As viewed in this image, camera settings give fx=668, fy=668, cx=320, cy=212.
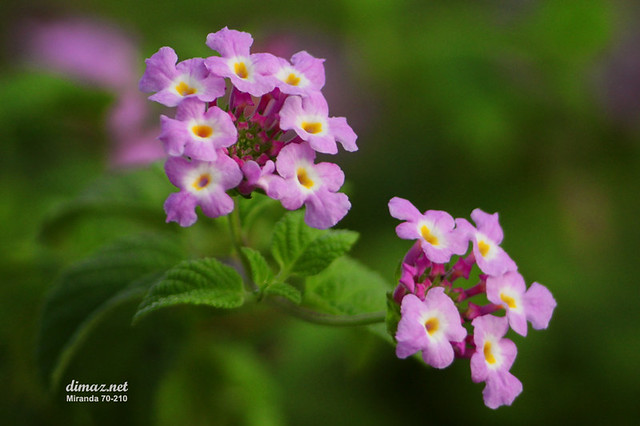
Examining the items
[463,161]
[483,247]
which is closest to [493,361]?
[483,247]

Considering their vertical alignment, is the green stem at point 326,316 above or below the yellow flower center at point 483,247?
below

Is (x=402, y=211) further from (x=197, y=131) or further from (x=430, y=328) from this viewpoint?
(x=197, y=131)

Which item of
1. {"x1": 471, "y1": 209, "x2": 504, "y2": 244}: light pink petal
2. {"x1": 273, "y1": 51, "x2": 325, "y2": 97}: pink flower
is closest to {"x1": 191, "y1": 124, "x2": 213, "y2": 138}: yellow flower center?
{"x1": 273, "y1": 51, "x2": 325, "y2": 97}: pink flower

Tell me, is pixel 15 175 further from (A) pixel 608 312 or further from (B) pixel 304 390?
(A) pixel 608 312

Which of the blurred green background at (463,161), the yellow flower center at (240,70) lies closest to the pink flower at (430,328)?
the yellow flower center at (240,70)

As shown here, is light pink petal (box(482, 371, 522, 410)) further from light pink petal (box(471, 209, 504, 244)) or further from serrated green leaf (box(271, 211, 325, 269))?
serrated green leaf (box(271, 211, 325, 269))

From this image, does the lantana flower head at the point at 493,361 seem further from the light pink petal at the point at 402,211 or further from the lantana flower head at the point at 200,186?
the lantana flower head at the point at 200,186
